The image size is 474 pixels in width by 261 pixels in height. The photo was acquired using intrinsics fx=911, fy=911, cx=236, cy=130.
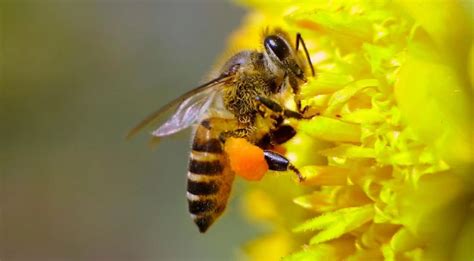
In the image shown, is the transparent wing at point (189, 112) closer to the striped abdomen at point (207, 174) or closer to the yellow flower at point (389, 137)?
the striped abdomen at point (207, 174)

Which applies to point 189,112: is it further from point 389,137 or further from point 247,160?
point 389,137

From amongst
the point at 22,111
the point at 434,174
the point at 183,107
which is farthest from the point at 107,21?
the point at 434,174

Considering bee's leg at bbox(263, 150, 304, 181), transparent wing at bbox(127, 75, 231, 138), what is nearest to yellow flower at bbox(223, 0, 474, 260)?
bee's leg at bbox(263, 150, 304, 181)

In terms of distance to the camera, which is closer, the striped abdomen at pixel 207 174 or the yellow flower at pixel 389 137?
the yellow flower at pixel 389 137

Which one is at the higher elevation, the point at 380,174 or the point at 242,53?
the point at 242,53

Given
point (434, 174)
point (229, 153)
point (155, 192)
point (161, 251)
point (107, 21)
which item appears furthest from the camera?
point (107, 21)

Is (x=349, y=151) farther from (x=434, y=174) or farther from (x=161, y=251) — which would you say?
(x=161, y=251)

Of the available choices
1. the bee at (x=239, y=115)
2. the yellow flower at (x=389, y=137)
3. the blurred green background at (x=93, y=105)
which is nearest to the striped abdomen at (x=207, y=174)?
the bee at (x=239, y=115)

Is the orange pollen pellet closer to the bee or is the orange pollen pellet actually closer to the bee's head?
the bee

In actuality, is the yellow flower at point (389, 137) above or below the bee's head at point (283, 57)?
below
